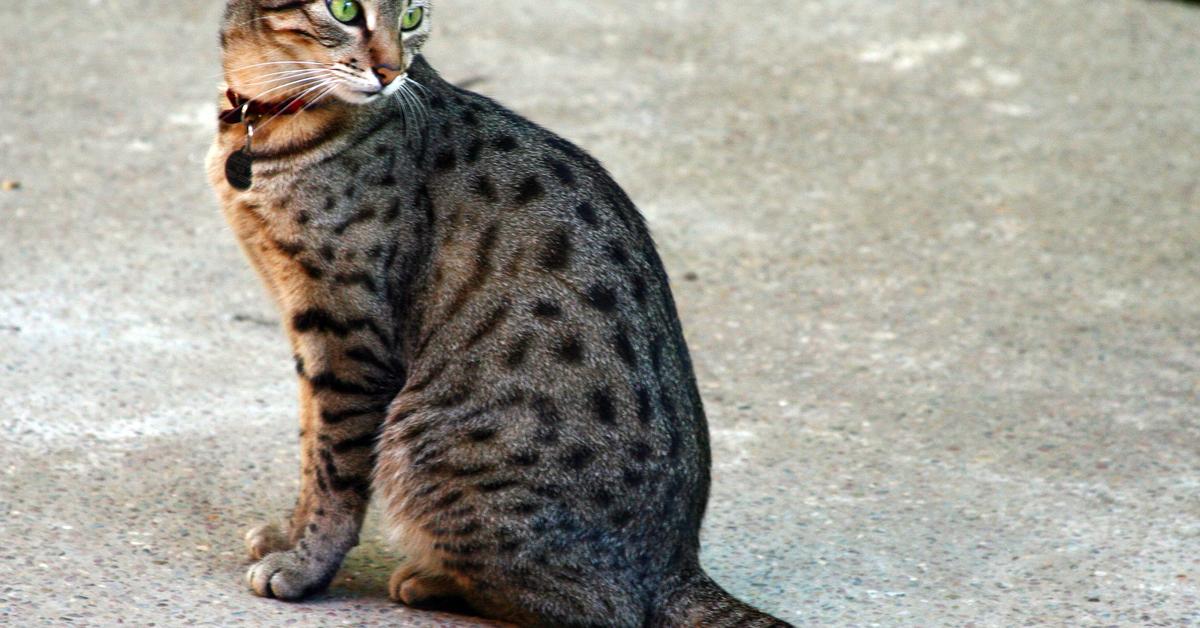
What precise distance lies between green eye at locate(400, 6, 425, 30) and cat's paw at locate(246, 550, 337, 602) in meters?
1.23

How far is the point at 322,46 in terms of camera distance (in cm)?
340

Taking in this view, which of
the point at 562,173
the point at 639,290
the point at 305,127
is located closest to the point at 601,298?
the point at 639,290

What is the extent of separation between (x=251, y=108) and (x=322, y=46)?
0.93 feet

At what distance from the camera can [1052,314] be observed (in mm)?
5422

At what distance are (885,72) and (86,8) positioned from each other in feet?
12.9

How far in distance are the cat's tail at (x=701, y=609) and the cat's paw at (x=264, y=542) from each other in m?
0.94

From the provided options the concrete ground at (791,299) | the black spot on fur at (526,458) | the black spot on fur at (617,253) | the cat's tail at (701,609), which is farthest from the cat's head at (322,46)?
the cat's tail at (701,609)

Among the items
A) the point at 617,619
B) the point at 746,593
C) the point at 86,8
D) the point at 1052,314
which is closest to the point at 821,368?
the point at 1052,314

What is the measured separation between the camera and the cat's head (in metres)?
3.38

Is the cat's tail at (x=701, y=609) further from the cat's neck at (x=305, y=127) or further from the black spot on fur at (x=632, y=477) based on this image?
the cat's neck at (x=305, y=127)

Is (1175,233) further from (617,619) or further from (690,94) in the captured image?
(617,619)

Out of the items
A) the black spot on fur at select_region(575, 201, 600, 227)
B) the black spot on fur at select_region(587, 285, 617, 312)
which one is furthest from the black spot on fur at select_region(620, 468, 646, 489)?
the black spot on fur at select_region(575, 201, 600, 227)

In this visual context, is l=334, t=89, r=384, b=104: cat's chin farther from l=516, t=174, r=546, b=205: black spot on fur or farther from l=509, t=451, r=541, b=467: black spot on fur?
l=509, t=451, r=541, b=467: black spot on fur

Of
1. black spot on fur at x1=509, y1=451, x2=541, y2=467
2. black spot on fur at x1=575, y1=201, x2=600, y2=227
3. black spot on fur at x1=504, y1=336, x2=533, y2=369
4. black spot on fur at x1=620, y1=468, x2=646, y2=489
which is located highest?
black spot on fur at x1=575, y1=201, x2=600, y2=227
